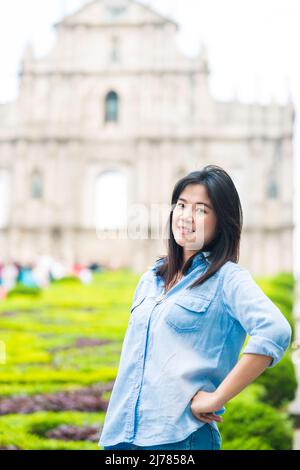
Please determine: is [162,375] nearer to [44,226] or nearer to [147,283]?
[147,283]

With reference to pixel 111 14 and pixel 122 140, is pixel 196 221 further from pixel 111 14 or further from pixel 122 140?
pixel 111 14

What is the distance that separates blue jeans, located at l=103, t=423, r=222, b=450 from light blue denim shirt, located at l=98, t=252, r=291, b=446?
0.10 feet

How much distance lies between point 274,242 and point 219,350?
3006 cm

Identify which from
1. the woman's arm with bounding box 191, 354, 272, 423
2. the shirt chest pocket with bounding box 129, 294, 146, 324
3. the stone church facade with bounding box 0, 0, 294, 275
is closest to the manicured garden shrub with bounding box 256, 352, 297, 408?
the shirt chest pocket with bounding box 129, 294, 146, 324

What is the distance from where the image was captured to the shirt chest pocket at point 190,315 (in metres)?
2.67

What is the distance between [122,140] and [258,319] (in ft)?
104

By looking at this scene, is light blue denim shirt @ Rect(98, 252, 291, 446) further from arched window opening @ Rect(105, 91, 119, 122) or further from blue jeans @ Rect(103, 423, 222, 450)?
arched window opening @ Rect(105, 91, 119, 122)

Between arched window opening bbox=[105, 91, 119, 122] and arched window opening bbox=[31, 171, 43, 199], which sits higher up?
arched window opening bbox=[105, 91, 119, 122]

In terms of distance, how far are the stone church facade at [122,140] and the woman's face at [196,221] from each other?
28655 millimetres

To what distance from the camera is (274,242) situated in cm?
3225

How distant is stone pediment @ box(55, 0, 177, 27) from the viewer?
115 feet

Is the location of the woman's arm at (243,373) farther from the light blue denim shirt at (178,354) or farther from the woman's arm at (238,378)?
the light blue denim shirt at (178,354)

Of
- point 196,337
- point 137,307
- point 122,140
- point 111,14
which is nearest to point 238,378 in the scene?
point 196,337

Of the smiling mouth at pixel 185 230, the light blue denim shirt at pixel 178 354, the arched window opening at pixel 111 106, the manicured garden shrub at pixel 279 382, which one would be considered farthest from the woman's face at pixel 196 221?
the arched window opening at pixel 111 106
